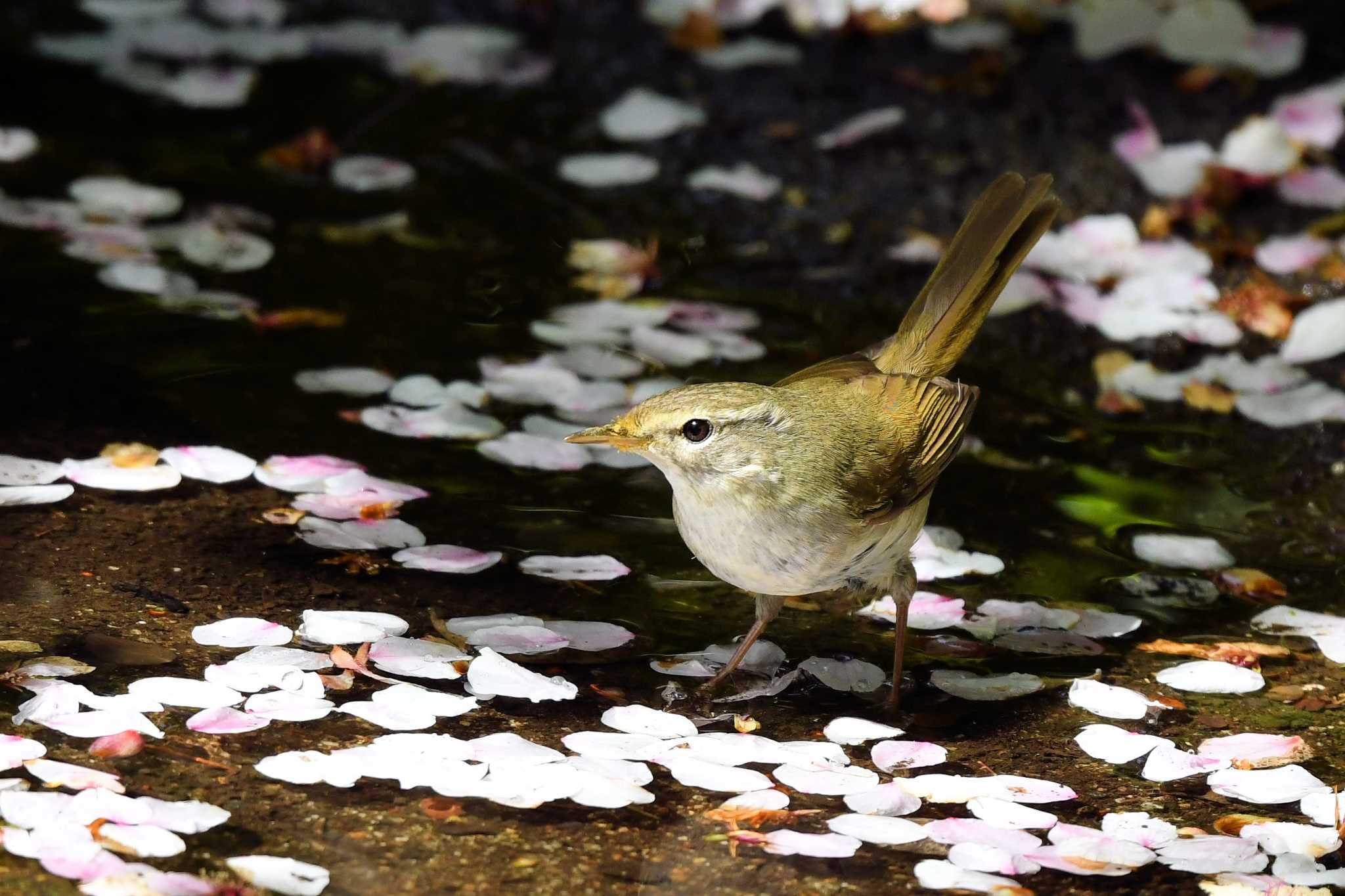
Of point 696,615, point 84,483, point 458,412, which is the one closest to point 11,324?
point 84,483

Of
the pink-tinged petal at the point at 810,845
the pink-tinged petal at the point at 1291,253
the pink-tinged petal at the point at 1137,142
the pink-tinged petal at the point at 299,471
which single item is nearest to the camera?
the pink-tinged petal at the point at 810,845

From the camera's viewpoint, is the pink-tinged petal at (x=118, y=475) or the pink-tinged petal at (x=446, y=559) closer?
the pink-tinged petal at (x=446, y=559)

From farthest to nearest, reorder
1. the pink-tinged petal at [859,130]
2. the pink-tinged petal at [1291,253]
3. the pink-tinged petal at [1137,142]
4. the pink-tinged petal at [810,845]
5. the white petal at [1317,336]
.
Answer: the pink-tinged petal at [859,130] → the pink-tinged petal at [1137,142] → the pink-tinged petal at [1291,253] → the white petal at [1317,336] → the pink-tinged petal at [810,845]

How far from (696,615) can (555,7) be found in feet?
15.6

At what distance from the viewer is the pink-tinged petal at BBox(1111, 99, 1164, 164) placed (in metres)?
7.13

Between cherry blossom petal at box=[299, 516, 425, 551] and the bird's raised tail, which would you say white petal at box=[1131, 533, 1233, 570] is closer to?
the bird's raised tail

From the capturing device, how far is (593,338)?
5.92 m

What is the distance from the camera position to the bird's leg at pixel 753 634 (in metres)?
4.20

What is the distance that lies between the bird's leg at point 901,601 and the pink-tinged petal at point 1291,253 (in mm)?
3058

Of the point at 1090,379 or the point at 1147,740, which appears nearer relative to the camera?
the point at 1147,740

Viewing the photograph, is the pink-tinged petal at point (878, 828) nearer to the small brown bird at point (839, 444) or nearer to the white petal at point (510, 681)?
the small brown bird at point (839, 444)

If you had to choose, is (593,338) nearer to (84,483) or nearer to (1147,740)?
(84,483)

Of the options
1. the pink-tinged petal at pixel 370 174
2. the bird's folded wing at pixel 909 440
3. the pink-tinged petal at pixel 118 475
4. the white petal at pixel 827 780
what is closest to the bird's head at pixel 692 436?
A: the bird's folded wing at pixel 909 440

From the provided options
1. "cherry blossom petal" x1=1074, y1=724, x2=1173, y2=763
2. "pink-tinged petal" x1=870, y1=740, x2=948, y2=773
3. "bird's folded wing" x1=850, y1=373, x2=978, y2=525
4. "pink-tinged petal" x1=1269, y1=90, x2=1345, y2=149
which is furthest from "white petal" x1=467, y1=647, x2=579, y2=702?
"pink-tinged petal" x1=1269, y1=90, x2=1345, y2=149
